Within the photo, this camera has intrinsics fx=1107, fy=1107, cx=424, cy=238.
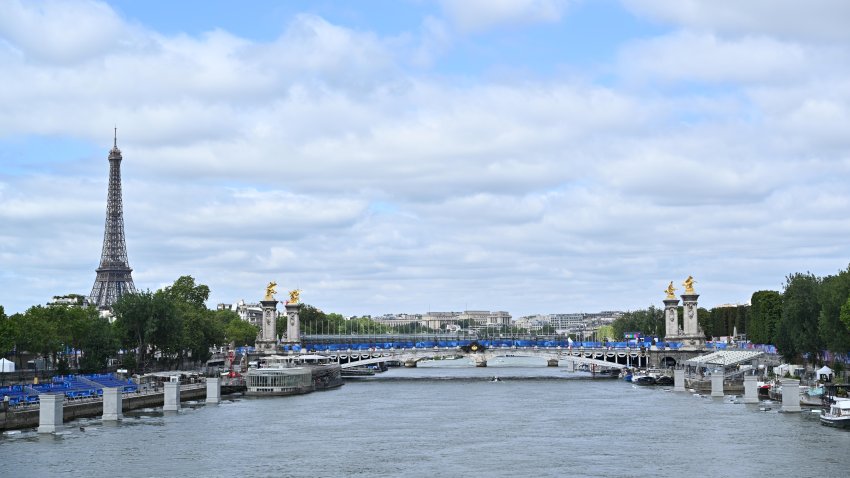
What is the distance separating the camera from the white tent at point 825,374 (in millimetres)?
80562

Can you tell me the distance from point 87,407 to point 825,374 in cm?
5241

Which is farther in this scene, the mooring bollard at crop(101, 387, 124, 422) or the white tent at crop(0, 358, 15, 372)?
the white tent at crop(0, 358, 15, 372)

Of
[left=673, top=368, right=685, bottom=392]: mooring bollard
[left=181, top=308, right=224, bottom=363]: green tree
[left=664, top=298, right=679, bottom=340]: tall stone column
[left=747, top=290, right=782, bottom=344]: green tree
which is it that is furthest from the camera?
[left=664, top=298, right=679, bottom=340]: tall stone column

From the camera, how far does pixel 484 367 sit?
7190 inches

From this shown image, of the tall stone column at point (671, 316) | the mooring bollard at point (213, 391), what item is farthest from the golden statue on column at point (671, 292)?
the mooring bollard at point (213, 391)

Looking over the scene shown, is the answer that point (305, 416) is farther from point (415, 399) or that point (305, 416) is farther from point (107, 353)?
point (107, 353)

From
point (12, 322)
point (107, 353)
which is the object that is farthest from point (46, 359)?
point (12, 322)

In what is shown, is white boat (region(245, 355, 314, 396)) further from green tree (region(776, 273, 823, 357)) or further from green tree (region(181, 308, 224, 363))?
green tree (region(776, 273, 823, 357))

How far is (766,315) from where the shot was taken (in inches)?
4751

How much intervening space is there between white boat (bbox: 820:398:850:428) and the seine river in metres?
0.70

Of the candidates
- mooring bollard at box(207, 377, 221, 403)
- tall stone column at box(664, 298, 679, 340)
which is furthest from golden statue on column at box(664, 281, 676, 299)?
mooring bollard at box(207, 377, 221, 403)

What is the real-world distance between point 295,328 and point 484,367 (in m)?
46.2

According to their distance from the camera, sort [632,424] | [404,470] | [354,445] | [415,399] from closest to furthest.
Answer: [404,470] → [354,445] → [632,424] → [415,399]

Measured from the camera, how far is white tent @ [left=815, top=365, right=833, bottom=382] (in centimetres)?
8056
